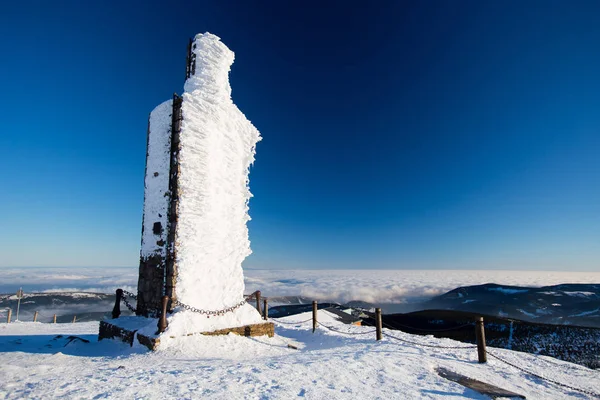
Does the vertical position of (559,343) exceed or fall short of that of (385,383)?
it falls short

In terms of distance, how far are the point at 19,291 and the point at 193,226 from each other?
863 inches

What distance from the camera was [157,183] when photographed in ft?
34.0

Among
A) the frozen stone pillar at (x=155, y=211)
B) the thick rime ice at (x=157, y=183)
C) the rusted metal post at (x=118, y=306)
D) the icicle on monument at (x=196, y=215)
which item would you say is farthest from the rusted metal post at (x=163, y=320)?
A: the rusted metal post at (x=118, y=306)

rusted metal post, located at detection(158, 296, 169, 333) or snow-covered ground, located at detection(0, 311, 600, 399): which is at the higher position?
rusted metal post, located at detection(158, 296, 169, 333)

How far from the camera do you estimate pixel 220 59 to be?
37.2 ft

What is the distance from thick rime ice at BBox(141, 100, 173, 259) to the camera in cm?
987

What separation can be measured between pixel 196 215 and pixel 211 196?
0.84 metres

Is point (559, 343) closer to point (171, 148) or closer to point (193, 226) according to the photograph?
point (193, 226)

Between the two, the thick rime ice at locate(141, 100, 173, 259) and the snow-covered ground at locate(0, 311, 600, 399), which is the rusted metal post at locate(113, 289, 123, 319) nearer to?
the snow-covered ground at locate(0, 311, 600, 399)

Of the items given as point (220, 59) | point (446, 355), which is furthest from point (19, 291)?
point (446, 355)

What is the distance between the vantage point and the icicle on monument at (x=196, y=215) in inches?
360

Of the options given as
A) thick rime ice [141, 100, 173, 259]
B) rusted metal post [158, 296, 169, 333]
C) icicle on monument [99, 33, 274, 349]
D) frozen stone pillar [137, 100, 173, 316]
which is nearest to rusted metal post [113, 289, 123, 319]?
icicle on monument [99, 33, 274, 349]

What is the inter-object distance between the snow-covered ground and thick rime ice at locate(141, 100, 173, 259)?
3129 mm

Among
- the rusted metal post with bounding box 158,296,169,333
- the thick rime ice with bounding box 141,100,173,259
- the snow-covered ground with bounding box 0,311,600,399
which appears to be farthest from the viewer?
the thick rime ice with bounding box 141,100,173,259
